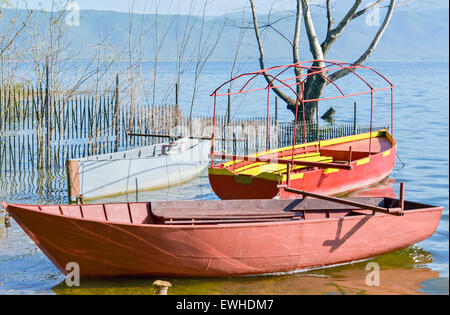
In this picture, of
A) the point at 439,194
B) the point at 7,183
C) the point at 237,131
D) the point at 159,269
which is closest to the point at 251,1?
the point at 237,131

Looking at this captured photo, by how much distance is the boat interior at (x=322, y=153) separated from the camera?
13.0 meters

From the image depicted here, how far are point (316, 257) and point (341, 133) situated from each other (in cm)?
1372

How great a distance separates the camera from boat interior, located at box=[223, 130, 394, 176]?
13.0 metres

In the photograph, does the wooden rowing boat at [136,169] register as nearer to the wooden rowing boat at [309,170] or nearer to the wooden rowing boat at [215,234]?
the wooden rowing boat at [309,170]

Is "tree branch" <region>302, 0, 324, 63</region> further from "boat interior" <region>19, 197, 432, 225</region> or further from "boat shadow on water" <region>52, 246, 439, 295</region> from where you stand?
"boat shadow on water" <region>52, 246, 439, 295</region>

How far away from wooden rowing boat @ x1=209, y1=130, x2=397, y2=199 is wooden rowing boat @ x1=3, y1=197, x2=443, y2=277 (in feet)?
4.31

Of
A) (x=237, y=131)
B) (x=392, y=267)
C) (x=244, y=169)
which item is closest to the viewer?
(x=392, y=267)

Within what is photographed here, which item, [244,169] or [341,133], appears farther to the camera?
[341,133]

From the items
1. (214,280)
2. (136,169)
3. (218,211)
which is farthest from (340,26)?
(214,280)

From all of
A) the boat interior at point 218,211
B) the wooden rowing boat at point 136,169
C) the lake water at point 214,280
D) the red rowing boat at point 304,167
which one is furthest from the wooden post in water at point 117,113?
the boat interior at point 218,211

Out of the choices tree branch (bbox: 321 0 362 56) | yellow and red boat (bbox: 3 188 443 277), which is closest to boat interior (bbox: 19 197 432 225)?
yellow and red boat (bbox: 3 188 443 277)
